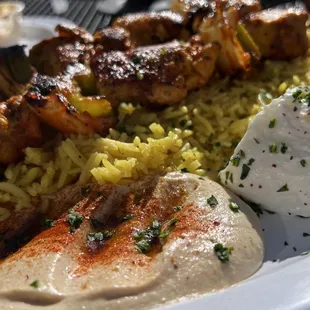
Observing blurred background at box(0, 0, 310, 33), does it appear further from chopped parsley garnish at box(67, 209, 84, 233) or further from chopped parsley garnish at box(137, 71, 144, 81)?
chopped parsley garnish at box(67, 209, 84, 233)

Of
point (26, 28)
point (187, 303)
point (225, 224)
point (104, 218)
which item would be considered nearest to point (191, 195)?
point (225, 224)

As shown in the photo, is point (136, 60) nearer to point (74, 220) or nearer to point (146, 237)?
point (74, 220)

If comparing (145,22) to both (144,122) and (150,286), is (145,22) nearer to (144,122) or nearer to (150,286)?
(144,122)

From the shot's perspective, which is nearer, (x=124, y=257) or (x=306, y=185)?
(x=124, y=257)

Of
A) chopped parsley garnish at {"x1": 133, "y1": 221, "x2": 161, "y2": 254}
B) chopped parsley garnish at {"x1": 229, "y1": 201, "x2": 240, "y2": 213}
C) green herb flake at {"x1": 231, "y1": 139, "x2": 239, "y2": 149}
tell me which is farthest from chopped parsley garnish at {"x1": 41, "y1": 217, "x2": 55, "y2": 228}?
green herb flake at {"x1": 231, "y1": 139, "x2": 239, "y2": 149}

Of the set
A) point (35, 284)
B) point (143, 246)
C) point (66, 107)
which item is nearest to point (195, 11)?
point (66, 107)

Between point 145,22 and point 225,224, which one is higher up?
point 145,22
